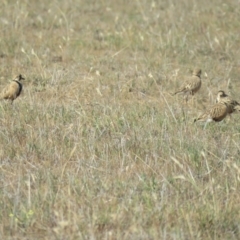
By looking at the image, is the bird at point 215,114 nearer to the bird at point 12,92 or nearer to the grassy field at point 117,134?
the grassy field at point 117,134

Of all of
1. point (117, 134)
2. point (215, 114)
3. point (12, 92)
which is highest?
point (215, 114)

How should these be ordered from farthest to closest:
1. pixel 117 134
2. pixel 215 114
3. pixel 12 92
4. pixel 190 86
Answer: pixel 190 86 < pixel 12 92 < pixel 215 114 < pixel 117 134

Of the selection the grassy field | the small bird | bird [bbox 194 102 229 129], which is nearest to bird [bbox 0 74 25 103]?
the grassy field

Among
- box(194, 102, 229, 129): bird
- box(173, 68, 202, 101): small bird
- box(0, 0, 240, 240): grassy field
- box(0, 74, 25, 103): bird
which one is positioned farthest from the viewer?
Result: box(173, 68, 202, 101): small bird

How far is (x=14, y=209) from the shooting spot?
14.0 feet

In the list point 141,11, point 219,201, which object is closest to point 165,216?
point 219,201

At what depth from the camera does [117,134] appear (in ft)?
19.2

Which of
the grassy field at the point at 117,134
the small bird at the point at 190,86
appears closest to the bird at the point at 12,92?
the grassy field at the point at 117,134

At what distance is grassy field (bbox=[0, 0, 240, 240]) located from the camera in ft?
13.9

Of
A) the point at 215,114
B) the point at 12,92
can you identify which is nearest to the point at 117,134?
the point at 215,114

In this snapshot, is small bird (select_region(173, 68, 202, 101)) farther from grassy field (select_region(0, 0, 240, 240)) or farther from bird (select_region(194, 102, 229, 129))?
bird (select_region(194, 102, 229, 129))

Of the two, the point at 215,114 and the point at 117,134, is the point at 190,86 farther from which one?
the point at 117,134

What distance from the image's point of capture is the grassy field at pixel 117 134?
4.24m

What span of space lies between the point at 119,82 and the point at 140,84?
0.85 ft
